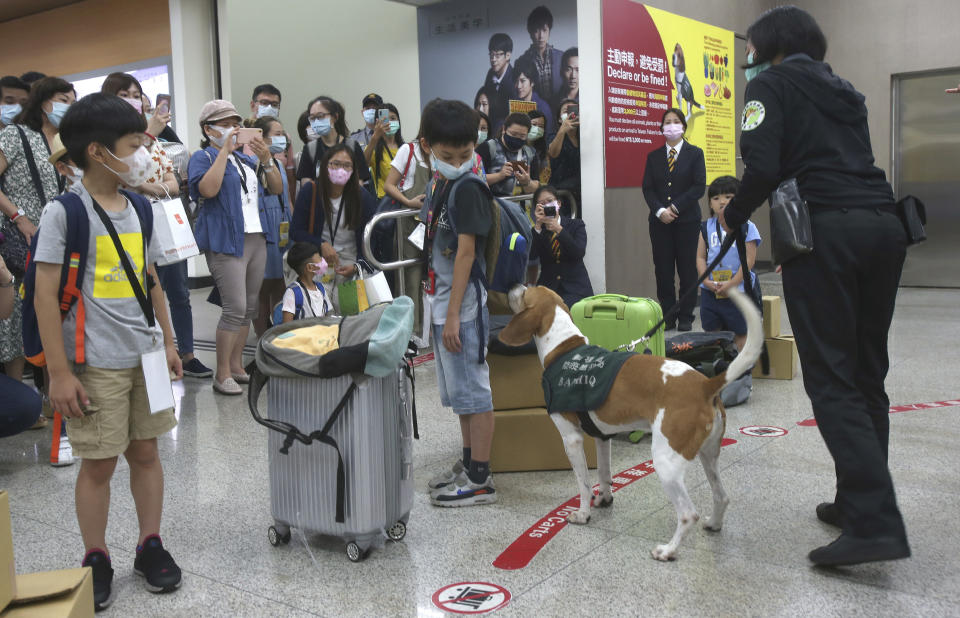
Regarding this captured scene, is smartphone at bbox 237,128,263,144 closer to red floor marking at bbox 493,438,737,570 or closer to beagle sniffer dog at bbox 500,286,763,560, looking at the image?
beagle sniffer dog at bbox 500,286,763,560

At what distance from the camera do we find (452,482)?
338 centimetres

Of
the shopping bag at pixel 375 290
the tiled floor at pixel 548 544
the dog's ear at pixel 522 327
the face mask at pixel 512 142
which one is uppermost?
the face mask at pixel 512 142

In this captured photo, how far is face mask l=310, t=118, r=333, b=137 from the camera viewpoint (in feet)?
19.7

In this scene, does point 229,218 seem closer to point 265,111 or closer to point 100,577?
point 265,111

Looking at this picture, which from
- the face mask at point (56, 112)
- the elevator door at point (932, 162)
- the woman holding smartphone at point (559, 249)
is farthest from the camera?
the elevator door at point (932, 162)

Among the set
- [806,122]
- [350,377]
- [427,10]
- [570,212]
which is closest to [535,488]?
[350,377]

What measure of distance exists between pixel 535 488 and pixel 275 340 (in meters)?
1.29

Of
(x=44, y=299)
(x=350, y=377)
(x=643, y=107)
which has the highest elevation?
(x=643, y=107)

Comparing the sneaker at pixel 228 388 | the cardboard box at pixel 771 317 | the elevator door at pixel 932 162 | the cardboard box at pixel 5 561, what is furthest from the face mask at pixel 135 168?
the elevator door at pixel 932 162

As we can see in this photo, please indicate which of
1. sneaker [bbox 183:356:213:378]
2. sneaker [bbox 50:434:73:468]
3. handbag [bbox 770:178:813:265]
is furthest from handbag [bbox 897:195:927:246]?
sneaker [bbox 183:356:213:378]

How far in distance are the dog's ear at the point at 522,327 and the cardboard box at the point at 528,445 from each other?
62 centimetres

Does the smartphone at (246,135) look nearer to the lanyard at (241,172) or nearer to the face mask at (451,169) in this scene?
the lanyard at (241,172)

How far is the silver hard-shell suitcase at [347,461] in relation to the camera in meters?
2.75

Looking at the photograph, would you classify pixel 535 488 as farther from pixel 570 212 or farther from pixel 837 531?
pixel 570 212
